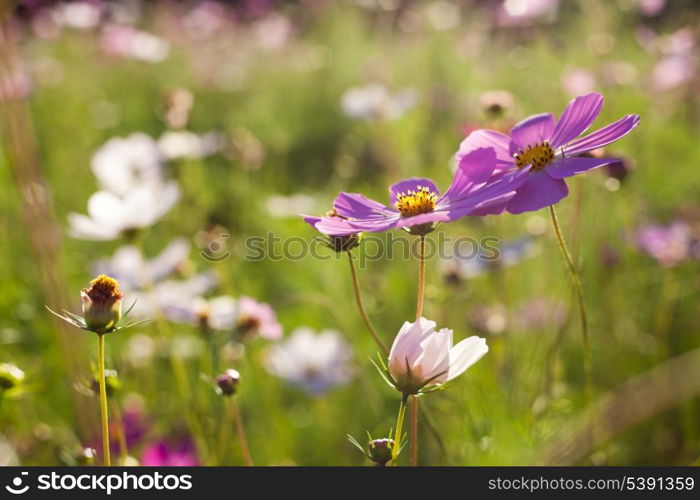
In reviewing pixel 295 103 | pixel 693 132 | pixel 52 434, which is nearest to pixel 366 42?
pixel 295 103

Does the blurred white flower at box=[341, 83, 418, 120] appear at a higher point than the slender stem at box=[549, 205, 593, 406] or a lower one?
higher

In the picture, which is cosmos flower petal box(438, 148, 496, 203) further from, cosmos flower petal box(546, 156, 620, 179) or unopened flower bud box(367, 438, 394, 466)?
unopened flower bud box(367, 438, 394, 466)

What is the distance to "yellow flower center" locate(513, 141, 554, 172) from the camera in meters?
0.56

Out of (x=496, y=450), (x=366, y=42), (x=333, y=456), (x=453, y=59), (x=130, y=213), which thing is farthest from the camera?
(x=366, y=42)

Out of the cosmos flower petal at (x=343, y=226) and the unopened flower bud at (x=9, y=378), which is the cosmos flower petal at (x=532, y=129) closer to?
the cosmos flower petal at (x=343, y=226)

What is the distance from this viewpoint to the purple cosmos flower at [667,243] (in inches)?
47.1

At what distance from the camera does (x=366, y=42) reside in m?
3.96

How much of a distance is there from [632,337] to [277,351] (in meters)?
0.58

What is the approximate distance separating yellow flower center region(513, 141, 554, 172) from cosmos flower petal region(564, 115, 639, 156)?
2cm

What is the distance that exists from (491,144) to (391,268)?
2.98ft

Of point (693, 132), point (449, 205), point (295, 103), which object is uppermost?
point (295, 103)

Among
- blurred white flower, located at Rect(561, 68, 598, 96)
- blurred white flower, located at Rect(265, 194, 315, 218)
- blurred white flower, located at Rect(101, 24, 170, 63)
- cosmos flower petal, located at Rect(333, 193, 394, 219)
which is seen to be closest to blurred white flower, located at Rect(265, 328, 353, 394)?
blurred white flower, located at Rect(265, 194, 315, 218)

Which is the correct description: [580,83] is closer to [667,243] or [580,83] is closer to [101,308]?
[667,243]
